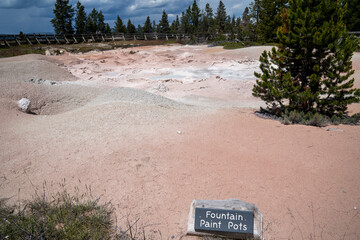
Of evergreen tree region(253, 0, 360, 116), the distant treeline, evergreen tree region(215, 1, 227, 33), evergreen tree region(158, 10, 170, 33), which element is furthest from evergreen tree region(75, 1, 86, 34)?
evergreen tree region(253, 0, 360, 116)

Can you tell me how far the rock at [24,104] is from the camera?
9431 millimetres

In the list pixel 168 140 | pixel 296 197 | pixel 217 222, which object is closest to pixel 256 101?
pixel 168 140

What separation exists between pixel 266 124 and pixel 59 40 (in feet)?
141

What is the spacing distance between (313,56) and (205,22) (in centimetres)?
6777

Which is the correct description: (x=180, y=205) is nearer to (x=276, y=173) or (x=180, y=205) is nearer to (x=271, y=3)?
(x=276, y=173)

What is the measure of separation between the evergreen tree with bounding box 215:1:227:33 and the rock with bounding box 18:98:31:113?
7425cm

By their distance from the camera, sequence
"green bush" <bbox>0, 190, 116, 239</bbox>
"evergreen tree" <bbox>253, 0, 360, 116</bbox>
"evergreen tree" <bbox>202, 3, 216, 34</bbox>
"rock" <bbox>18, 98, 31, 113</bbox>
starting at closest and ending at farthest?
"green bush" <bbox>0, 190, 116, 239</bbox> → "evergreen tree" <bbox>253, 0, 360, 116</bbox> → "rock" <bbox>18, 98, 31, 113</bbox> → "evergreen tree" <bbox>202, 3, 216, 34</bbox>

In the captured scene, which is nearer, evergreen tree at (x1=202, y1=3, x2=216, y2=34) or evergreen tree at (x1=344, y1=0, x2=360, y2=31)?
evergreen tree at (x1=344, y1=0, x2=360, y2=31)

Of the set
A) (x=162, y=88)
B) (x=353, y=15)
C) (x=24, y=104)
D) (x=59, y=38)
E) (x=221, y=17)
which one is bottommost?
(x=162, y=88)

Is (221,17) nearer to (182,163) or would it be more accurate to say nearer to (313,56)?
(313,56)

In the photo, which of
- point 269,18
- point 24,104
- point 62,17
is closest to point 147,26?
point 62,17

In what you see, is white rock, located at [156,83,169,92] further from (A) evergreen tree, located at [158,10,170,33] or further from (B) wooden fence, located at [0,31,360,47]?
(A) evergreen tree, located at [158,10,170,33]

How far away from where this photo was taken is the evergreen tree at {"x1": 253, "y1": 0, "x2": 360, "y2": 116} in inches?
266

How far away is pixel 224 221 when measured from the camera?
3262 mm
